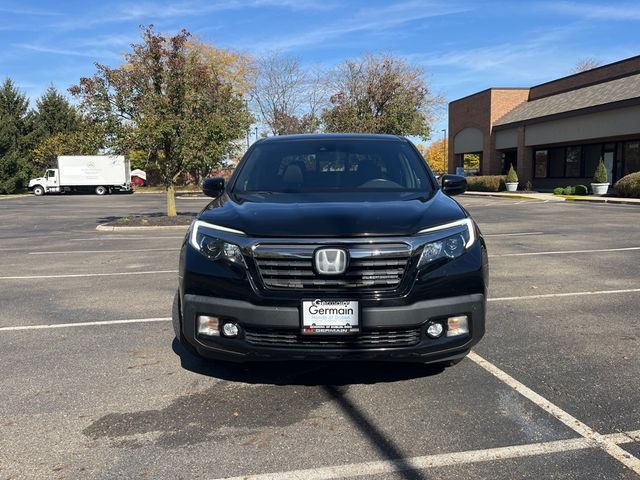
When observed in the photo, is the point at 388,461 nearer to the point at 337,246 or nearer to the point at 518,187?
the point at 337,246

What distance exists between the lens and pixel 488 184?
35.7m

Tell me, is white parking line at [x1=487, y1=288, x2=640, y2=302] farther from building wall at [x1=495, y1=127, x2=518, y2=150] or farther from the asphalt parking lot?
building wall at [x1=495, y1=127, x2=518, y2=150]

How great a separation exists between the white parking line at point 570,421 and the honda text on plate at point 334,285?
624 mm

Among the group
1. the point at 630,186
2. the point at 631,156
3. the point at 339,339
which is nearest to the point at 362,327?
the point at 339,339

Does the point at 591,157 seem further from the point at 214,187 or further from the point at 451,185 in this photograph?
the point at 214,187

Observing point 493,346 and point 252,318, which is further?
point 493,346

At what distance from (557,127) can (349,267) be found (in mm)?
32687

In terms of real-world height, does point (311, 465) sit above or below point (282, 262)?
below

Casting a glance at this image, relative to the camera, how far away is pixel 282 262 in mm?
3170

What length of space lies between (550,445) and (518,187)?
35507mm

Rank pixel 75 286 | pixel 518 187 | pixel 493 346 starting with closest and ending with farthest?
pixel 493 346
pixel 75 286
pixel 518 187

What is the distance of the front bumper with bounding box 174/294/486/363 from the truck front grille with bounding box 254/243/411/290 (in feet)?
0.48

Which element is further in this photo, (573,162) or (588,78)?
(588,78)

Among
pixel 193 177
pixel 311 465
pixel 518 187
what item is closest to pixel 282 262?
pixel 311 465
